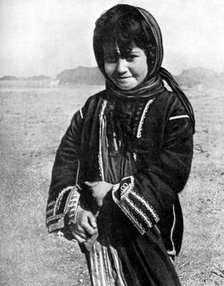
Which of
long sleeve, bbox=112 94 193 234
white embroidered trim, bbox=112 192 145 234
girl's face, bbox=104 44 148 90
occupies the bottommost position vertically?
white embroidered trim, bbox=112 192 145 234

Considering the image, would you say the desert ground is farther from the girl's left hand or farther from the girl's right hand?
the girl's left hand

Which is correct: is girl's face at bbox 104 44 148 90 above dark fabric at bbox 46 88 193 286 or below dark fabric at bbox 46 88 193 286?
above

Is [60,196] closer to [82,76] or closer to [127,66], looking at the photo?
[82,76]

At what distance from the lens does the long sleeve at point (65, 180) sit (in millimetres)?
3736

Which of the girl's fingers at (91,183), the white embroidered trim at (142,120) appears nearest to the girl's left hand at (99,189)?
the girl's fingers at (91,183)

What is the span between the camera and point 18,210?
4051 mm

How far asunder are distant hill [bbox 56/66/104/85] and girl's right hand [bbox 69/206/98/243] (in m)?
0.66

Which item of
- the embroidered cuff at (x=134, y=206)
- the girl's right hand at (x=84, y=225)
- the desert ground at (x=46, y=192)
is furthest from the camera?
the desert ground at (x=46, y=192)

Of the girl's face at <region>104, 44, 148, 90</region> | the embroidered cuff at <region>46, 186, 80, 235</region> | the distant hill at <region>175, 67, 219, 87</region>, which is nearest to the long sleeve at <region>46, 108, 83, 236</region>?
the embroidered cuff at <region>46, 186, 80, 235</region>

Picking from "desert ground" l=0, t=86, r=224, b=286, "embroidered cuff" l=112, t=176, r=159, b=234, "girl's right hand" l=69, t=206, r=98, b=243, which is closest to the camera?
"embroidered cuff" l=112, t=176, r=159, b=234

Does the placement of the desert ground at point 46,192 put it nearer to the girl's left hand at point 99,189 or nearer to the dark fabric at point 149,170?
the dark fabric at point 149,170

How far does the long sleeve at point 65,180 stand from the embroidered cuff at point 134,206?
24 cm

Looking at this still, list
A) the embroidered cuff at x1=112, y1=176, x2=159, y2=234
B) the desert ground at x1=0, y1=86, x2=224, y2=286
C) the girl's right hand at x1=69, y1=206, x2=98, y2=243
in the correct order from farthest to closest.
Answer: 1. the desert ground at x1=0, y1=86, x2=224, y2=286
2. the girl's right hand at x1=69, y1=206, x2=98, y2=243
3. the embroidered cuff at x1=112, y1=176, x2=159, y2=234

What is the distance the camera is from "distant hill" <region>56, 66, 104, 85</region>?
12.6 feet
